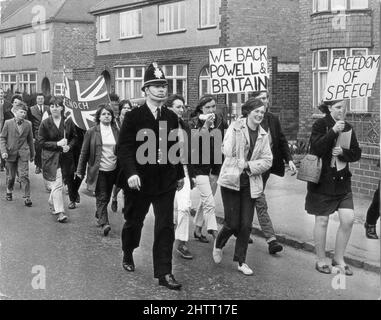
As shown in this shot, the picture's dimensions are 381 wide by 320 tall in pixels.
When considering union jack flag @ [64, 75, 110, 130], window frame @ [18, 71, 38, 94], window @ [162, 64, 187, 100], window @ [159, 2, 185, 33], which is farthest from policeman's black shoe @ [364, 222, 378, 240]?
window frame @ [18, 71, 38, 94]

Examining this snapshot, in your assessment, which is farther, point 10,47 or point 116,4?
point 10,47

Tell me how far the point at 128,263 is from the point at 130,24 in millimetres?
26862

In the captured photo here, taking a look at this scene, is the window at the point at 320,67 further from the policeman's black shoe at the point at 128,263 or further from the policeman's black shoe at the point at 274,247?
the policeman's black shoe at the point at 128,263

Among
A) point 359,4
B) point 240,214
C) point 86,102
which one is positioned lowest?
point 240,214

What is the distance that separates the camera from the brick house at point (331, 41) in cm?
1931

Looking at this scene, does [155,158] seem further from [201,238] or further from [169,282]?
[201,238]

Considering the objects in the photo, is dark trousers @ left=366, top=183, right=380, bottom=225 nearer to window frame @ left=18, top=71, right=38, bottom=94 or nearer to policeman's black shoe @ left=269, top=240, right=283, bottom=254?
policeman's black shoe @ left=269, top=240, right=283, bottom=254

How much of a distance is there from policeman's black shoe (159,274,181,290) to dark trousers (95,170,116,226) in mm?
2673

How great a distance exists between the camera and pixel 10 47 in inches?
1938

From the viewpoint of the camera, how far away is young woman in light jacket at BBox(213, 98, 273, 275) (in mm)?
6676

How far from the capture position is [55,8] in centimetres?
4334

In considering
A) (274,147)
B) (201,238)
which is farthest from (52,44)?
(274,147)
